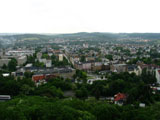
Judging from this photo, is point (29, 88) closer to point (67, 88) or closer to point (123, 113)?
point (67, 88)

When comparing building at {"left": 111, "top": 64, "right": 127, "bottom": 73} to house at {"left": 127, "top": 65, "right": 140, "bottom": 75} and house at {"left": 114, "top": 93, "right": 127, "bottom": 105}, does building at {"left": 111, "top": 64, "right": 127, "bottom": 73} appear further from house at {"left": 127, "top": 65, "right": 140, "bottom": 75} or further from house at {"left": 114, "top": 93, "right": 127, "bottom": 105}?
house at {"left": 114, "top": 93, "right": 127, "bottom": 105}

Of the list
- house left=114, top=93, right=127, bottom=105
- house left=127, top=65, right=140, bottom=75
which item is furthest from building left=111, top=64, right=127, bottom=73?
house left=114, top=93, right=127, bottom=105

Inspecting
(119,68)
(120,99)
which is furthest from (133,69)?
(120,99)

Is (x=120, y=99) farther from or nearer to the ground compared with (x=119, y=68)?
farther from the ground

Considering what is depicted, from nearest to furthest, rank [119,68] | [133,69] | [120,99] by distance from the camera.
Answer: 1. [120,99]
2. [133,69]
3. [119,68]

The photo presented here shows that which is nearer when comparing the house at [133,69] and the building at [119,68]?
the house at [133,69]

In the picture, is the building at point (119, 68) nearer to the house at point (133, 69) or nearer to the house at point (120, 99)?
the house at point (133, 69)

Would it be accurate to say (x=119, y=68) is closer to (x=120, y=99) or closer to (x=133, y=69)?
(x=133, y=69)

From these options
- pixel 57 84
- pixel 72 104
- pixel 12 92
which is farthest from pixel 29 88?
pixel 72 104

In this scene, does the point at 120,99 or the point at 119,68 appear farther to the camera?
the point at 119,68

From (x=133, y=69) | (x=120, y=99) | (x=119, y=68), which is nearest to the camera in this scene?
(x=120, y=99)

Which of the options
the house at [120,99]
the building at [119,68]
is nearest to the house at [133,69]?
the building at [119,68]
